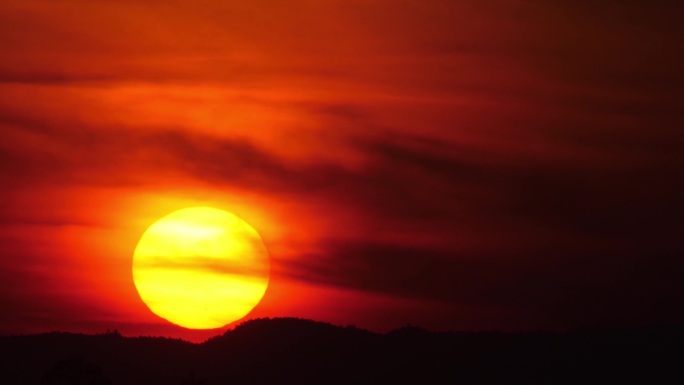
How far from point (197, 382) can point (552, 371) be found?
27.0 meters

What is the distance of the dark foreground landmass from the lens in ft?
250

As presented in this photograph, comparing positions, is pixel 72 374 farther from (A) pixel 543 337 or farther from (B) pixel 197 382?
(A) pixel 543 337

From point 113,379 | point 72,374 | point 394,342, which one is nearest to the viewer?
point 72,374

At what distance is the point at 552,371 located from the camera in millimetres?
76812

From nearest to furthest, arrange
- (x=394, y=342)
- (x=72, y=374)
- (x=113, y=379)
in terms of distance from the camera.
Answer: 1. (x=72, y=374)
2. (x=113, y=379)
3. (x=394, y=342)

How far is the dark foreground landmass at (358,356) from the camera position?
250 feet

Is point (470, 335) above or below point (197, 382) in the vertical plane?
above

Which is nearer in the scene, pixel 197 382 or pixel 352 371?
pixel 197 382

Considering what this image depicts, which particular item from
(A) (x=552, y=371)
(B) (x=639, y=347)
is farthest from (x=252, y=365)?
(B) (x=639, y=347)

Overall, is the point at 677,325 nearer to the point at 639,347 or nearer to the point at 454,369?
the point at 639,347

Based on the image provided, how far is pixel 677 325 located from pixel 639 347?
314 cm

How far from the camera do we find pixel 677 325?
260 ft

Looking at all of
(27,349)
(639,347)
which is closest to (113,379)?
(27,349)

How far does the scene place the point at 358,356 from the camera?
79.2 meters
